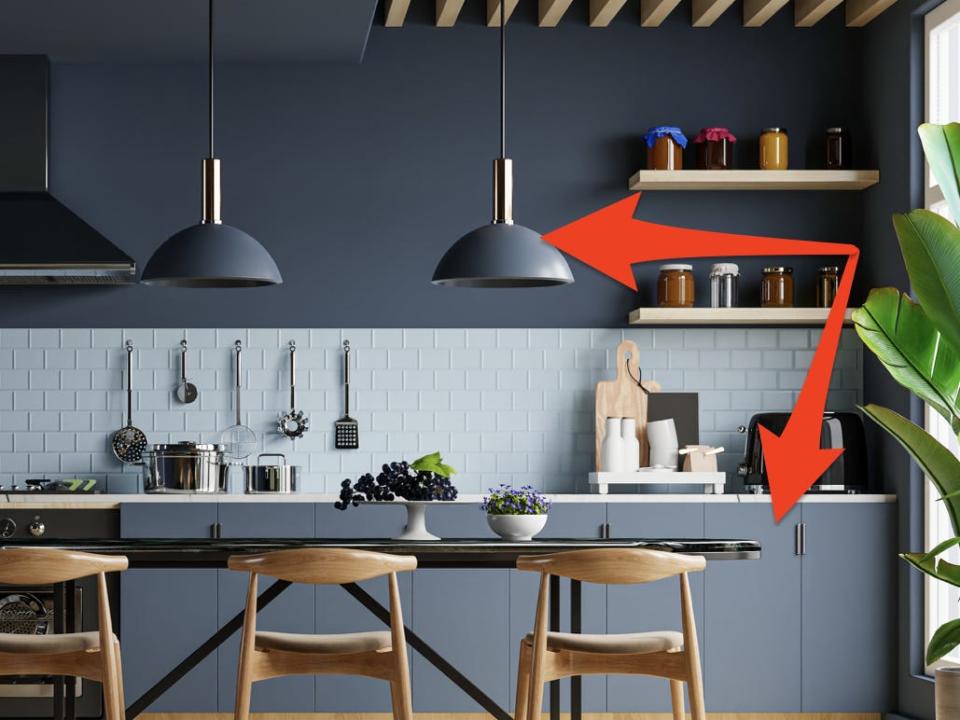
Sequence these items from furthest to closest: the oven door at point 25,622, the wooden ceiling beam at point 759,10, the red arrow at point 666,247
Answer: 1. the red arrow at point 666,247
2. the wooden ceiling beam at point 759,10
3. the oven door at point 25,622

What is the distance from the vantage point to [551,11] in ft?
19.7

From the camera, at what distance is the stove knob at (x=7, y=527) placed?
534cm

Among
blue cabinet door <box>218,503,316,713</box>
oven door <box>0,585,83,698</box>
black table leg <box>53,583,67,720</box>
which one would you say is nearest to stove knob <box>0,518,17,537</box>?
oven door <box>0,585,83,698</box>

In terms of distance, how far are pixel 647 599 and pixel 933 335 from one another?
2032 mm

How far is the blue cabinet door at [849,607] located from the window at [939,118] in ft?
0.66

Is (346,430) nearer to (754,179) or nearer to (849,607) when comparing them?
(754,179)

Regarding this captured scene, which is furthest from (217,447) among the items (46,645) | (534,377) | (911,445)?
(911,445)

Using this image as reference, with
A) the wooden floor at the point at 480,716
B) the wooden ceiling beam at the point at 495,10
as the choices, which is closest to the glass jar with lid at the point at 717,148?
the wooden ceiling beam at the point at 495,10

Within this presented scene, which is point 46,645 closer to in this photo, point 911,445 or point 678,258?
point 911,445

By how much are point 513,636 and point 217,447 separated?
1547mm

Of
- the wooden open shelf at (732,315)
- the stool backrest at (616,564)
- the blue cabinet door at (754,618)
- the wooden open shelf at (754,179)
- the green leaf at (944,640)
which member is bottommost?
the blue cabinet door at (754,618)

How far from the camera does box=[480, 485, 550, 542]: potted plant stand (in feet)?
12.7

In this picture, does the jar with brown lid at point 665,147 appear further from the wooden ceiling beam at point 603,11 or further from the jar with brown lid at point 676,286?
the wooden ceiling beam at point 603,11

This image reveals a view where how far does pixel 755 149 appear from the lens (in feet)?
20.4
